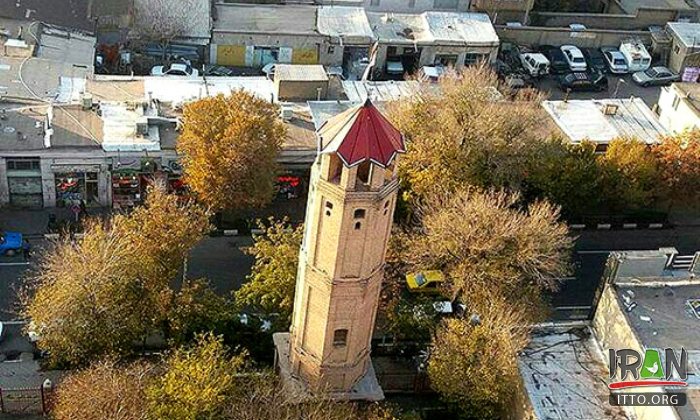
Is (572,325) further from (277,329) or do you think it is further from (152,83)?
(152,83)

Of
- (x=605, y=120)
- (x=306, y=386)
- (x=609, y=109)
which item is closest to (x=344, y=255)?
(x=306, y=386)

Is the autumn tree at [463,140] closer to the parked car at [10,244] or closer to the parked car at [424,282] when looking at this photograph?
the parked car at [424,282]

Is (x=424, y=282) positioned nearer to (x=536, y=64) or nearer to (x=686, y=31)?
A: (x=536, y=64)

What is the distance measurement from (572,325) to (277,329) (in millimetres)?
16424

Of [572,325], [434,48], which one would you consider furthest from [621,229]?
[434,48]

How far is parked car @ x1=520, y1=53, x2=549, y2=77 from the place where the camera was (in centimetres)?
7907

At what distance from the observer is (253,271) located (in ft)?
167

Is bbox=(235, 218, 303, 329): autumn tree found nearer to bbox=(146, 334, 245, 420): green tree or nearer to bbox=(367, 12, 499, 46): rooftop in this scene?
Answer: bbox=(146, 334, 245, 420): green tree

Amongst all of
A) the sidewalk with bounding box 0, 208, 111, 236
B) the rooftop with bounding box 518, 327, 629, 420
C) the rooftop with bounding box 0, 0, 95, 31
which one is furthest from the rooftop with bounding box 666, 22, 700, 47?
the sidewalk with bounding box 0, 208, 111, 236

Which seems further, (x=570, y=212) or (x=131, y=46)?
(x=131, y=46)

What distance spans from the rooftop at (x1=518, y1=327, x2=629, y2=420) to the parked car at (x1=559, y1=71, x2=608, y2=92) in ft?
108

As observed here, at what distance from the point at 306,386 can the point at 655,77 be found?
50.8 m

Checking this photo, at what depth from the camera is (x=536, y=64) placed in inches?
3113

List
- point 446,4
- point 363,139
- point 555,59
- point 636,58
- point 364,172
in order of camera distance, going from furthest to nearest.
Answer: point 446,4 → point 636,58 → point 555,59 → point 364,172 → point 363,139
